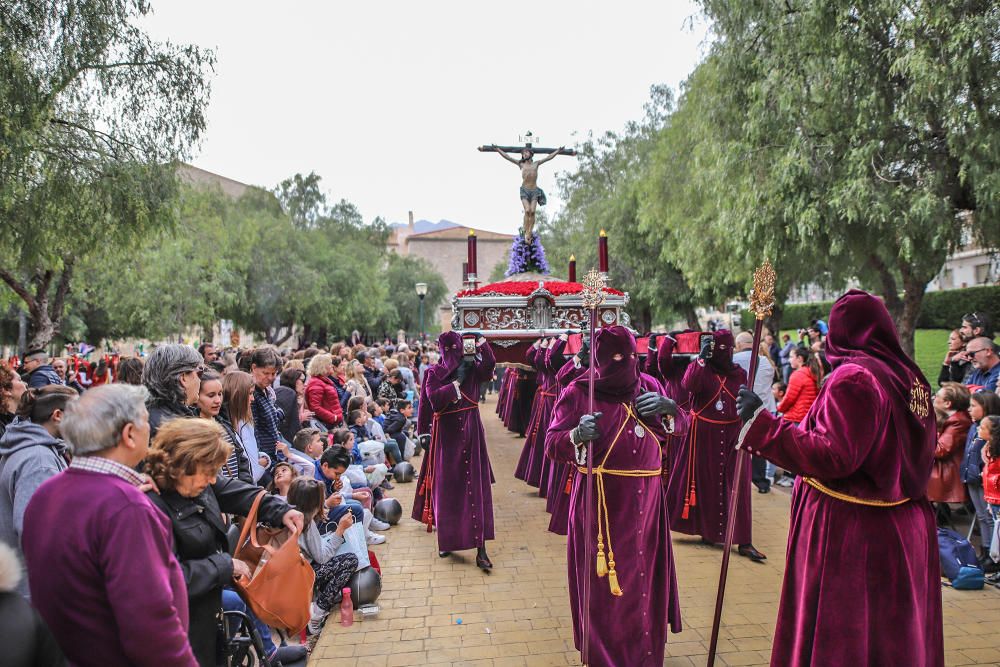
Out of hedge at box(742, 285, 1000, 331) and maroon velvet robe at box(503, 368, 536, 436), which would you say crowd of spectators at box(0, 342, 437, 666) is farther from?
hedge at box(742, 285, 1000, 331)

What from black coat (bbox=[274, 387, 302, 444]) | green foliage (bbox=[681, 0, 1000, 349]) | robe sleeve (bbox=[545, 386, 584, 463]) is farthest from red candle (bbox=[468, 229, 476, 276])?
robe sleeve (bbox=[545, 386, 584, 463])

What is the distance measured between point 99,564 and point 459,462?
4654 millimetres

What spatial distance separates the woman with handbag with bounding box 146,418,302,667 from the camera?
2.86 m

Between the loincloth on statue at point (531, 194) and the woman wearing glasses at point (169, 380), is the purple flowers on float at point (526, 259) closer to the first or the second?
the loincloth on statue at point (531, 194)

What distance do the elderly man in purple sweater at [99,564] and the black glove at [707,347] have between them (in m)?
5.36

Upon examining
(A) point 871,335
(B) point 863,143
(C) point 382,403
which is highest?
(B) point 863,143

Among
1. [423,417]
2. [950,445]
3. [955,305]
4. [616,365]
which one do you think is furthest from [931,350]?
[616,365]

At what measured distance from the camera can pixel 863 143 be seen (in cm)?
1103

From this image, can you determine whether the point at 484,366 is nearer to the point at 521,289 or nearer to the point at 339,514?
the point at 339,514

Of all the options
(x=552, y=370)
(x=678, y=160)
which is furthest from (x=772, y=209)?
(x=678, y=160)

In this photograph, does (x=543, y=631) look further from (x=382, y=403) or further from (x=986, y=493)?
(x=382, y=403)

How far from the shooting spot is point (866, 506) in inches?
124

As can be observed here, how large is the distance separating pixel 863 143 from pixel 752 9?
3379 mm

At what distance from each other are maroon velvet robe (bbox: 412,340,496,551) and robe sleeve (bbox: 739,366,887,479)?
3870 millimetres
